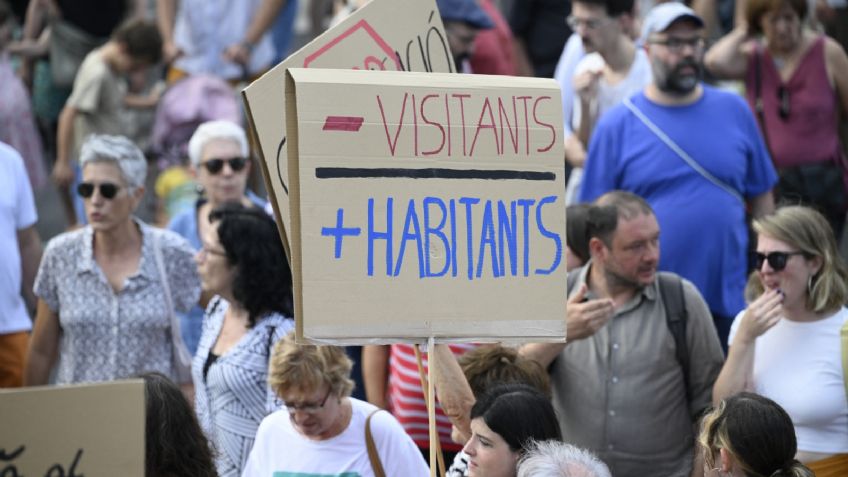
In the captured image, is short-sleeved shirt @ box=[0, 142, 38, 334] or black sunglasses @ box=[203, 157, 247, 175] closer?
short-sleeved shirt @ box=[0, 142, 38, 334]

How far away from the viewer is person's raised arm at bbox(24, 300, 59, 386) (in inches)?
250

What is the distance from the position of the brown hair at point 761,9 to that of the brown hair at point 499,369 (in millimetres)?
3335

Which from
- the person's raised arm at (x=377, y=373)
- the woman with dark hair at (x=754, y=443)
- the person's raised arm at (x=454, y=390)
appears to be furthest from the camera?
the person's raised arm at (x=377, y=373)

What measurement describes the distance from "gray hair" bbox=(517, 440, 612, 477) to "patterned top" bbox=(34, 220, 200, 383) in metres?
2.59

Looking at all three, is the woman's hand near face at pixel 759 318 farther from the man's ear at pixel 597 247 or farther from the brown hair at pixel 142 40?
the brown hair at pixel 142 40

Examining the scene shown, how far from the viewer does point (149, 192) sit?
953 centimetres

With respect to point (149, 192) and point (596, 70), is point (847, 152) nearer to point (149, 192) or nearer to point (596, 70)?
point (596, 70)

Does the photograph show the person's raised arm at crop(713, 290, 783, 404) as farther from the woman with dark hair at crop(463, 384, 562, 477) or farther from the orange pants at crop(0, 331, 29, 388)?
the orange pants at crop(0, 331, 29, 388)

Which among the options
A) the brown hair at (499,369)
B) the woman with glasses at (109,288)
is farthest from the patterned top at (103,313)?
the brown hair at (499,369)

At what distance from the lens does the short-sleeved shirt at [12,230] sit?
676 cm

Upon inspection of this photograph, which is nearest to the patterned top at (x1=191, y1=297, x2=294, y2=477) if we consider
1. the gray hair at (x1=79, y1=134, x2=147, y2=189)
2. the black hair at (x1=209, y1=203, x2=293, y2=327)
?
the black hair at (x1=209, y1=203, x2=293, y2=327)

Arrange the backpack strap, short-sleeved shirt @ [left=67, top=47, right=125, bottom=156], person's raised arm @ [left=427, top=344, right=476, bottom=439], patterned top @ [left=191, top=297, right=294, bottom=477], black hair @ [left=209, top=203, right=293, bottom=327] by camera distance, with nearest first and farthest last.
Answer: person's raised arm @ [left=427, top=344, right=476, bottom=439], the backpack strap, patterned top @ [left=191, top=297, right=294, bottom=477], black hair @ [left=209, top=203, right=293, bottom=327], short-sleeved shirt @ [left=67, top=47, right=125, bottom=156]

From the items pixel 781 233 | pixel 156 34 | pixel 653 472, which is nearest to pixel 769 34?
pixel 781 233

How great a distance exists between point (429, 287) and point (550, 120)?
56cm
